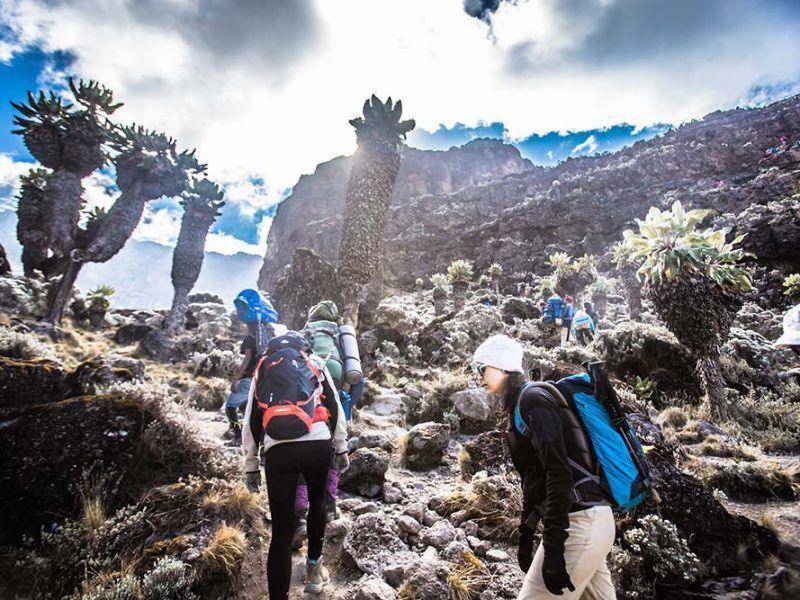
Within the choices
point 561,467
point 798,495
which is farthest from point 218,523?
point 798,495

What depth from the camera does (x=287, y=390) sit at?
8.26ft

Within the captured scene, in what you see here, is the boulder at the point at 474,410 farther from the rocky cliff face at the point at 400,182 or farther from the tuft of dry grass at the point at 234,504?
the rocky cliff face at the point at 400,182

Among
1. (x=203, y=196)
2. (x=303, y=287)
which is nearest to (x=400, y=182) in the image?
(x=203, y=196)

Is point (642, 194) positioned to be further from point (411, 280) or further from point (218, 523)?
point (218, 523)

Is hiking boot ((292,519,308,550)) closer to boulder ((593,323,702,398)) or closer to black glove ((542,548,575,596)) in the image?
black glove ((542,548,575,596))

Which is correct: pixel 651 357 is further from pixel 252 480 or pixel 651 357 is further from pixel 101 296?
pixel 101 296

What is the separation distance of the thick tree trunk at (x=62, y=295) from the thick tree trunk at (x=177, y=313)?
4786 mm

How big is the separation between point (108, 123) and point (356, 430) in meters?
22.8

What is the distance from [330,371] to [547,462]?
2245 mm

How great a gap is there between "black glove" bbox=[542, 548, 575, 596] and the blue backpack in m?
12.2

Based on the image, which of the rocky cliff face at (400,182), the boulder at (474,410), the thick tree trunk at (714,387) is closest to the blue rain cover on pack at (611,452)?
the boulder at (474,410)

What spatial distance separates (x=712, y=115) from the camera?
54000mm

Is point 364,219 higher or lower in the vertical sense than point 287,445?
higher

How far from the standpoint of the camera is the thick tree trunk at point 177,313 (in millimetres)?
21047
